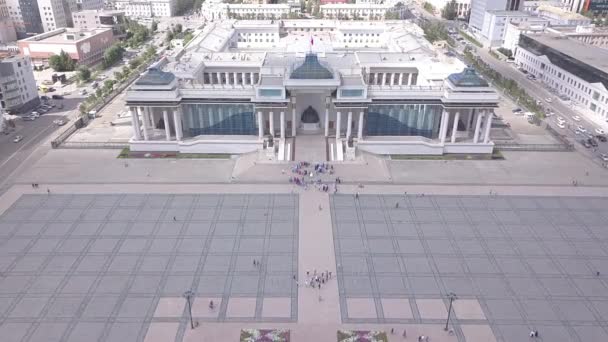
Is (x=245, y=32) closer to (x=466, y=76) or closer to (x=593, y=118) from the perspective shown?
(x=466, y=76)

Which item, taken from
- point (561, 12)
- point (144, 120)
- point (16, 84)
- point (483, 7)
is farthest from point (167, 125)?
point (561, 12)

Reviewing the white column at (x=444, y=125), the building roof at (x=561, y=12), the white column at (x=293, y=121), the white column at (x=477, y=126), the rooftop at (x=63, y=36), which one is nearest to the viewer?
the white column at (x=477, y=126)

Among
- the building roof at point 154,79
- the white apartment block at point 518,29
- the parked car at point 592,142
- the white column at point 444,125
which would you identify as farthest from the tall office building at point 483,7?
the building roof at point 154,79

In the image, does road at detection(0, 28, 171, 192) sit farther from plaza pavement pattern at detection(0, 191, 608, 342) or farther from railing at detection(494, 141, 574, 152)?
railing at detection(494, 141, 574, 152)

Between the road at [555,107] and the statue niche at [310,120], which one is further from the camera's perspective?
the statue niche at [310,120]

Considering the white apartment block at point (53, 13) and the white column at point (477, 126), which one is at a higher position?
the white apartment block at point (53, 13)

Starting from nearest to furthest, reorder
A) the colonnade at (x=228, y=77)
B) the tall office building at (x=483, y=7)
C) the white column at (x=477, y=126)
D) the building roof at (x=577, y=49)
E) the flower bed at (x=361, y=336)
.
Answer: the flower bed at (x=361, y=336) → the white column at (x=477, y=126) → the colonnade at (x=228, y=77) → the building roof at (x=577, y=49) → the tall office building at (x=483, y=7)

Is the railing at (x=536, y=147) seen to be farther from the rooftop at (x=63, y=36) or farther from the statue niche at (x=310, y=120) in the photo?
Answer: the rooftop at (x=63, y=36)

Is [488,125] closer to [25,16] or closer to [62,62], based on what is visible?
[62,62]
